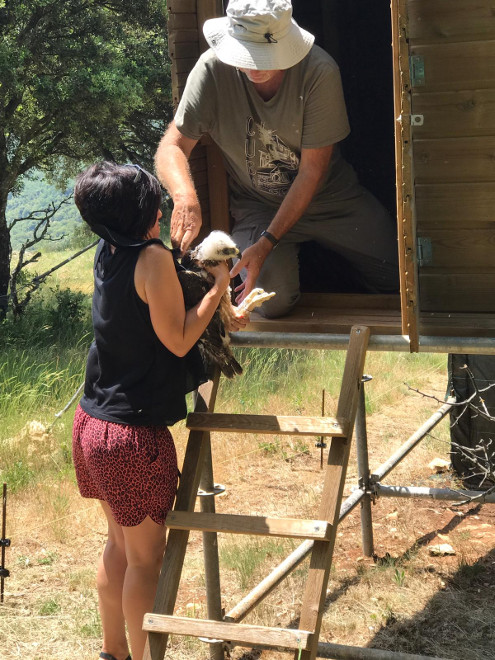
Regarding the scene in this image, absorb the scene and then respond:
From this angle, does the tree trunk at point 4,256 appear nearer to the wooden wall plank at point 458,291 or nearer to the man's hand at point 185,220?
the man's hand at point 185,220

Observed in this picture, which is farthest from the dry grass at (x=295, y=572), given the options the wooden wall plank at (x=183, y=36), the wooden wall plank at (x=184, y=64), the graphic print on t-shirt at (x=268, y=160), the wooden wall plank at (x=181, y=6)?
the wooden wall plank at (x=181, y=6)

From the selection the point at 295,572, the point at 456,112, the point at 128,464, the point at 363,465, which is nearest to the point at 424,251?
the point at 456,112

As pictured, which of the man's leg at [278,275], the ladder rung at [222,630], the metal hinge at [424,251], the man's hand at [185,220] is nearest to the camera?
the ladder rung at [222,630]

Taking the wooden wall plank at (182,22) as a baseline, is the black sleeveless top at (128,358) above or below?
below

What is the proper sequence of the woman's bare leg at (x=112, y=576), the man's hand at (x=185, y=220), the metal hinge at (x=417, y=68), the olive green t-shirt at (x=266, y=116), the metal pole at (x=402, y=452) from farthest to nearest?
1. the metal pole at (x=402, y=452)
2. the olive green t-shirt at (x=266, y=116)
3. the man's hand at (x=185, y=220)
4. the woman's bare leg at (x=112, y=576)
5. the metal hinge at (x=417, y=68)

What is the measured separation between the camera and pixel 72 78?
10766 millimetres

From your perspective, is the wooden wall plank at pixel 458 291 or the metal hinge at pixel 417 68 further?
the wooden wall plank at pixel 458 291

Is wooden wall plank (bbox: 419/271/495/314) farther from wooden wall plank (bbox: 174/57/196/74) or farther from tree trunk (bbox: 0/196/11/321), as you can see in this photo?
tree trunk (bbox: 0/196/11/321)

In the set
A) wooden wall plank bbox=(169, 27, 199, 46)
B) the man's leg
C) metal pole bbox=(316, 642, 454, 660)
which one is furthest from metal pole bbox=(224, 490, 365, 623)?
wooden wall plank bbox=(169, 27, 199, 46)

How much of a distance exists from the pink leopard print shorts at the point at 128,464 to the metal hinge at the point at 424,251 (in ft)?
A: 4.18

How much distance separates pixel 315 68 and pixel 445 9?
69cm

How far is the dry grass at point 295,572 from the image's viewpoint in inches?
188

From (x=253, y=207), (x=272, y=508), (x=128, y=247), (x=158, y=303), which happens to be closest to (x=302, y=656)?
(x=158, y=303)

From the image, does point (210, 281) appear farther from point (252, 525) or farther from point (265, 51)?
point (265, 51)
